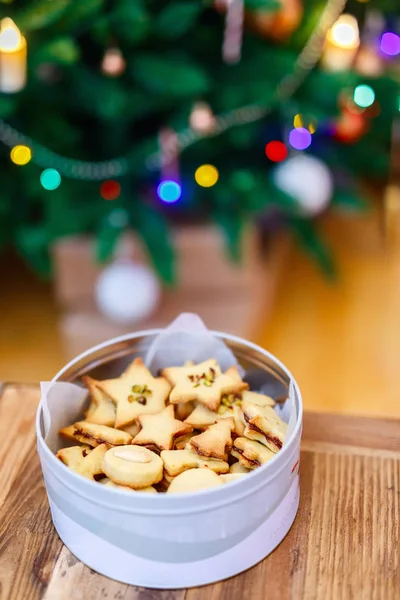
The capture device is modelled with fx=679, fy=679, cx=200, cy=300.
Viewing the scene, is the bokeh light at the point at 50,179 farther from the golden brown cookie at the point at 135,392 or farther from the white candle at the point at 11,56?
the golden brown cookie at the point at 135,392

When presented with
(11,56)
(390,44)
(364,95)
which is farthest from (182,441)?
(390,44)

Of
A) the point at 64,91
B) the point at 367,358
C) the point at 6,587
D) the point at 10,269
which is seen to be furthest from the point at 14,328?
the point at 6,587

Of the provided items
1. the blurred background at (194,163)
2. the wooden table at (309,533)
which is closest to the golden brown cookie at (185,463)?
the wooden table at (309,533)

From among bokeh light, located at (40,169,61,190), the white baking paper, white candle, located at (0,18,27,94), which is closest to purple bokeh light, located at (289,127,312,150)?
bokeh light, located at (40,169,61,190)

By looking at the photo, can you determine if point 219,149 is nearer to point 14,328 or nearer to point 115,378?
point 14,328

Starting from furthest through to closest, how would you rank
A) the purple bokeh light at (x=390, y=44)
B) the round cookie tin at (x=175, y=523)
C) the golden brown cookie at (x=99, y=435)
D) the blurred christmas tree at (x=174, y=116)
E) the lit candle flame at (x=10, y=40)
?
the purple bokeh light at (x=390, y=44), the blurred christmas tree at (x=174, y=116), the lit candle flame at (x=10, y=40), the golden brown cookie at (x=99, y=435), the round cookie tin at (x=175, y=523)
